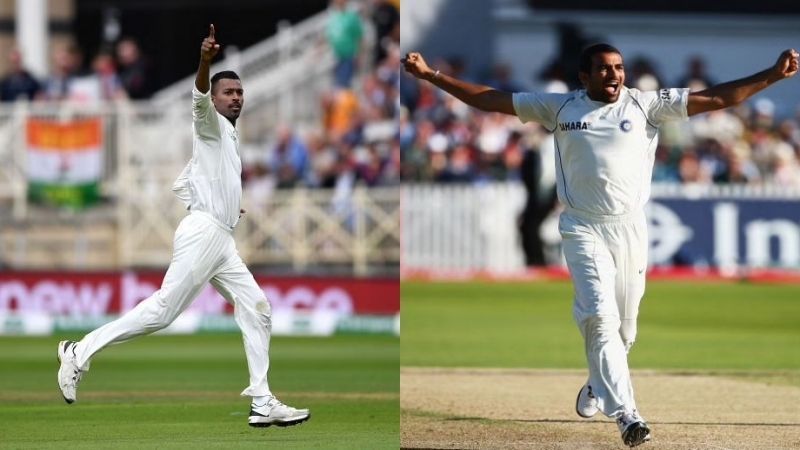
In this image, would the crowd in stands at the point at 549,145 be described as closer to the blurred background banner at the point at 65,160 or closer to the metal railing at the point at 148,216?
the metal railing at the point at 148,216

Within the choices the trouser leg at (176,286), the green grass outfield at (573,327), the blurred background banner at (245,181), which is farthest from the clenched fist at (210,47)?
the blurred background banner at (245,181)

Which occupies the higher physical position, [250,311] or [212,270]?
[212,270]

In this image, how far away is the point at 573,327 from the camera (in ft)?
61.2

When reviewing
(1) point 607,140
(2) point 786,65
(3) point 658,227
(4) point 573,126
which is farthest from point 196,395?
(3) point 658,227

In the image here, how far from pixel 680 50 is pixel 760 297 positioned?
36.1ft

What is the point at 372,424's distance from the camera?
10.1 metres

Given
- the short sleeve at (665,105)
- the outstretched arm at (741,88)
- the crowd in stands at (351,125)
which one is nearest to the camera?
the outstretched arm at (741,88)

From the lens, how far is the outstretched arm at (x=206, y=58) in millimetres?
8562

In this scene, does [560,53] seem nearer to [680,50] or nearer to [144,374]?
[680,50]

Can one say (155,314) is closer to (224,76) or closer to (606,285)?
(224,76)

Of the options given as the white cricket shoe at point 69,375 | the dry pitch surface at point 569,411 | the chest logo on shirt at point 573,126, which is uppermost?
the chest logo on shirt at point 573,126

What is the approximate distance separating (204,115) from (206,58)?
1.70ft

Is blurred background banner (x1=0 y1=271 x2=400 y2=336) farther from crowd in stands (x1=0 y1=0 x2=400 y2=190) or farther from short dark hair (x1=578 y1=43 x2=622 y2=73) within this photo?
short dark hair (x1=578 y1=43 x2=622 y2=73)

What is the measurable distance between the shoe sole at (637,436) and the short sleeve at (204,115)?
274 centimetres
